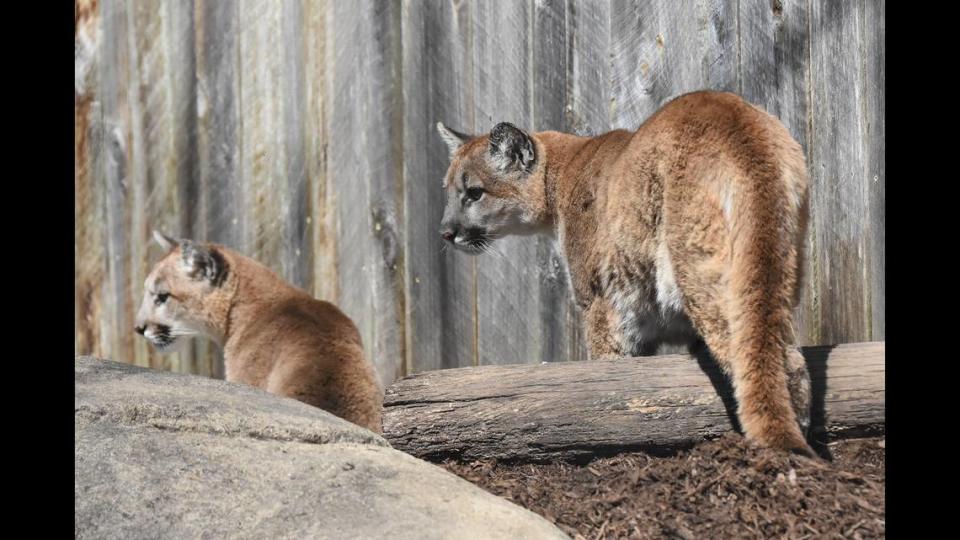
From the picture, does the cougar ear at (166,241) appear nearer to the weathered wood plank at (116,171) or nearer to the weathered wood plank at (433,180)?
the weathered wood plank at (116,171)

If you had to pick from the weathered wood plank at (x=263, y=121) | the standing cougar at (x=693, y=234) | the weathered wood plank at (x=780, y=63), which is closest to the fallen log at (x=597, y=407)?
the standing cougar at (x=693, y=234)

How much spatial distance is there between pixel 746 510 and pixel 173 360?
5.54m

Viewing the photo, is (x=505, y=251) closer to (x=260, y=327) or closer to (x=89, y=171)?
(x=260, y=327)

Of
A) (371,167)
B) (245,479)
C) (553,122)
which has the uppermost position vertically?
(553,122)

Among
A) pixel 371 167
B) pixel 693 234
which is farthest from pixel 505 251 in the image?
pixel 693 234

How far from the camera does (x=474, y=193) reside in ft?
23.6

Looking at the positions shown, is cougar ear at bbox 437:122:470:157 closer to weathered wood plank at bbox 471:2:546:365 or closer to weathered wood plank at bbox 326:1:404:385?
weathered wood plank at bbox 471:2:546:365

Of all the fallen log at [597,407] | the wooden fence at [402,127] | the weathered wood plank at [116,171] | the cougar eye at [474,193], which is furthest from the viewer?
the weathered wood plank at [116,171]

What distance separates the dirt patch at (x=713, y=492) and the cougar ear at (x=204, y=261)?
3.64 metres

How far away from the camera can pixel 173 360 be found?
8602 millimetres

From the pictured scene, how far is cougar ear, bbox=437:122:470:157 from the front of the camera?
7098 mm

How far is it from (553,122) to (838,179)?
1.86 m

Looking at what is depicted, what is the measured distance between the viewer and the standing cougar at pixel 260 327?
6.57m

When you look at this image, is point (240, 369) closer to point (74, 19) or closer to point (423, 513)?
point (74, 19)
